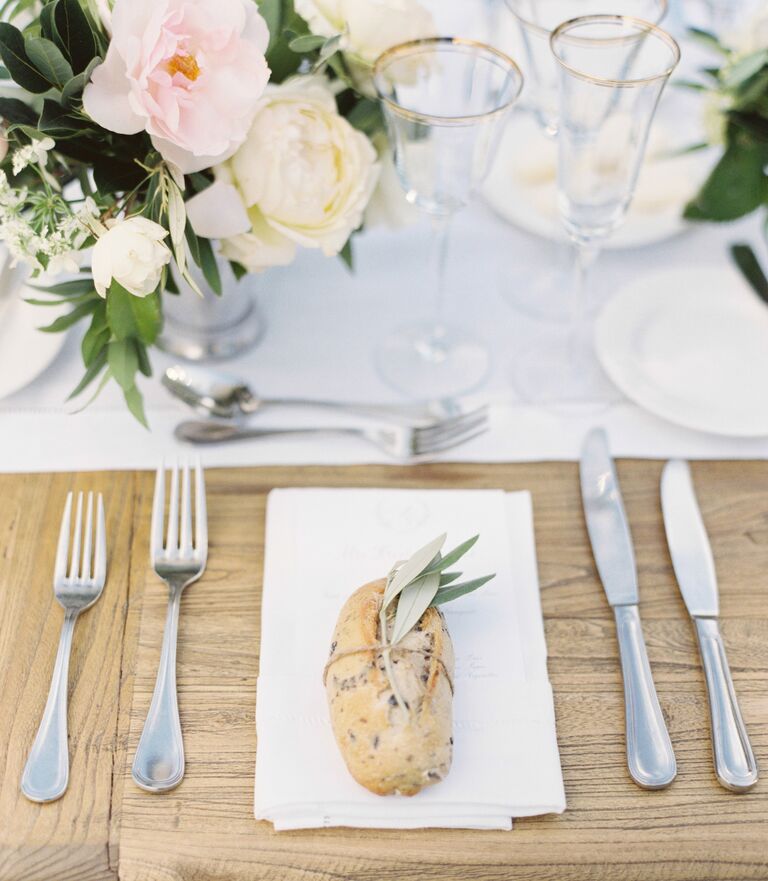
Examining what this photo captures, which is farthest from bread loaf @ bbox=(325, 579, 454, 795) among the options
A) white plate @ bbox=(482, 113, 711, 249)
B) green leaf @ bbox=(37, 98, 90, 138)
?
white plate @ bbox=(482, 113, 711, 249)

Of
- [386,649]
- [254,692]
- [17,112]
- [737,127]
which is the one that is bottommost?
[254,692]

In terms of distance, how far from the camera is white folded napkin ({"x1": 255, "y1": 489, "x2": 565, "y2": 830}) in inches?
27.5

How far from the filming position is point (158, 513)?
2.90 ft

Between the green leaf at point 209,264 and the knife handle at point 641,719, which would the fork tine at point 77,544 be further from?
the knife handle at point 641,719

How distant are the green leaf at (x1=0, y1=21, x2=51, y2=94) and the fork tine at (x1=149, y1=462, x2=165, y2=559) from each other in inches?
14.1

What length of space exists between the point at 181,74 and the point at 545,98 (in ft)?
1.64

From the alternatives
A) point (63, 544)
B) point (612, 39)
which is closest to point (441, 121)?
point (612, 39)

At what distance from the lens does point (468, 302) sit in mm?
1180

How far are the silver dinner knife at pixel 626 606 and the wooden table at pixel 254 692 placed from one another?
0.01 meters

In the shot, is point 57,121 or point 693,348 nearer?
point 57,121

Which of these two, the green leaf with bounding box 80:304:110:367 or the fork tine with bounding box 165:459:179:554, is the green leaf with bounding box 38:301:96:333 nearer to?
the green leaf with bounding box 80:304:110:367

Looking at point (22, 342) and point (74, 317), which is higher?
point (74, 317)

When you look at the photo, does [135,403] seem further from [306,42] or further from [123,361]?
[306,42]

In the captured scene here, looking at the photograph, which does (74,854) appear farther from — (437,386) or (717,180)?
(717,180)
